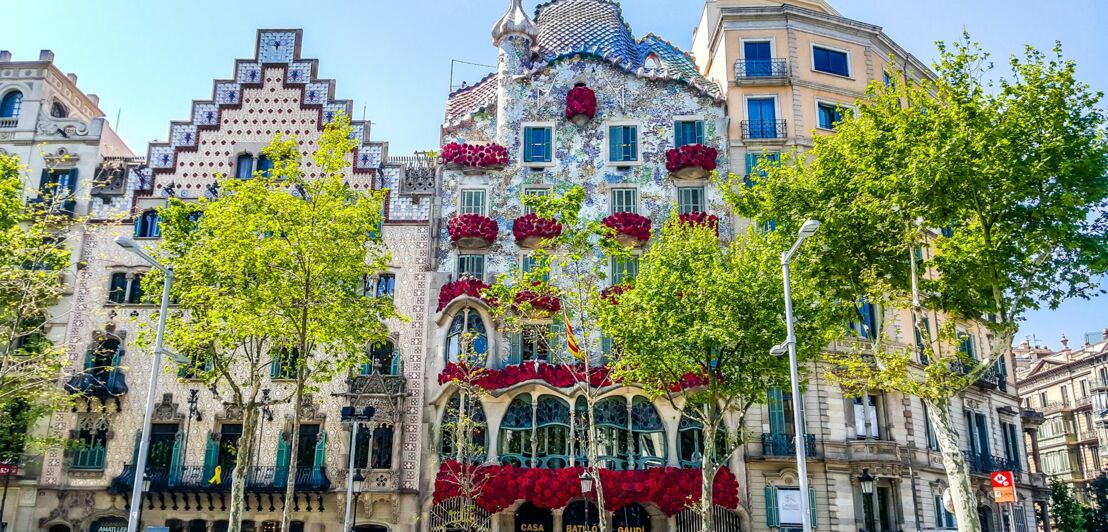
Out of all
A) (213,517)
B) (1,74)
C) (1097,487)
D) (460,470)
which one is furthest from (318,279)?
(1097,487)

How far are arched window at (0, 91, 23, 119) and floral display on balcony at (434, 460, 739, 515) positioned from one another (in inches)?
1018

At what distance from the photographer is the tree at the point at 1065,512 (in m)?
46.4

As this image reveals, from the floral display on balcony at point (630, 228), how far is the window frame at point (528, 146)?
157 inches

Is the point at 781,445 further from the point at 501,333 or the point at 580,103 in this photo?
the point at 580,103

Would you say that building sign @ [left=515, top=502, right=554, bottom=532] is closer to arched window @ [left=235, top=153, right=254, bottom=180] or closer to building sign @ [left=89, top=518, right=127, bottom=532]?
building sign @ [left=89, top=518, right=127, bottom=532]

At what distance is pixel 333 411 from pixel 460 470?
6.29 meters

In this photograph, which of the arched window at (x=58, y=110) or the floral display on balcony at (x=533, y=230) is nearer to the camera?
the floral display on balcony at (x=533, y=230)

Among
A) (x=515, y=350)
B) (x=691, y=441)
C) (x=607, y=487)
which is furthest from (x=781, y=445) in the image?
(x=515, y=350)

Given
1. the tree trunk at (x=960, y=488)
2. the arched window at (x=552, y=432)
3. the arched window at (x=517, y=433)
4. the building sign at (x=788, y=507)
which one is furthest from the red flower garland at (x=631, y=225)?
the tree trunk at (x=960, y=488)

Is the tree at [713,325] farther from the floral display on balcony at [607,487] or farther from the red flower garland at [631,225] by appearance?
the red flower garland at [631,225]

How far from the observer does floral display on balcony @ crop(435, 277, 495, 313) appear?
32.8 m

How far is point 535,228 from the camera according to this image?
113 ft

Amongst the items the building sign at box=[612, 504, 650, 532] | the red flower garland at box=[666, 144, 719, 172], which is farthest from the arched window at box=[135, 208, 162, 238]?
the building sign at box=[612, 504, 650, 532]

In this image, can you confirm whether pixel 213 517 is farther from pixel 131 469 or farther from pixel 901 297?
pixel 901 297
